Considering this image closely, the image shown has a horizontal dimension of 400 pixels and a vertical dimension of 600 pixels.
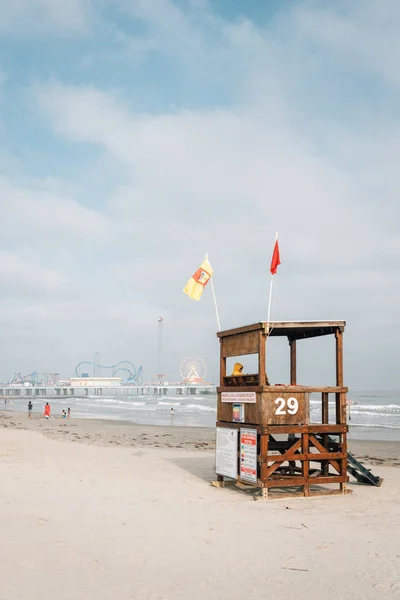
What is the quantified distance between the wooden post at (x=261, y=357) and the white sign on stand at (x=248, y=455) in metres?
1.05

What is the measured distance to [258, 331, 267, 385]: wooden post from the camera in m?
11.2

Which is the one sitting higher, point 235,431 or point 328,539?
point 235,431

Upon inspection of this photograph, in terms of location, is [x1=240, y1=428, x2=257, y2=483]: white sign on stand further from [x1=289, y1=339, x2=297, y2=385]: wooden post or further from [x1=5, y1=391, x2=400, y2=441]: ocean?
[x1=5, y1=391, x2=400, y2=441]: ocean

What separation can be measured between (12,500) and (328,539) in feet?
17.8

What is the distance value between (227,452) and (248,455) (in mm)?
925

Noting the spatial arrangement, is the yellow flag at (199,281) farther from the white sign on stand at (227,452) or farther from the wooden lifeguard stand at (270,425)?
the white sign on stand at (227,452)

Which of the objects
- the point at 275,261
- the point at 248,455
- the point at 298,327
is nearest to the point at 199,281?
the point at 275,261

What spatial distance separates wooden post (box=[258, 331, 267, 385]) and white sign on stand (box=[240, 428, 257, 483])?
3.45 ft

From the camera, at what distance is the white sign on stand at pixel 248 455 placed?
1124 cm

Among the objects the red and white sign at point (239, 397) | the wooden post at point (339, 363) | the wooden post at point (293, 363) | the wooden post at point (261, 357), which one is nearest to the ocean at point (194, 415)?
the wooden post at point (293, 363)

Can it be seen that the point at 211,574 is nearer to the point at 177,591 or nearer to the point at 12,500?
the point at 177,591

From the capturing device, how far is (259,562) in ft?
22.3

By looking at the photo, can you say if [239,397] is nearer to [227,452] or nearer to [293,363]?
[227,452]

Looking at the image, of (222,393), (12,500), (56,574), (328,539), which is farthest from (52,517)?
(222,393)
